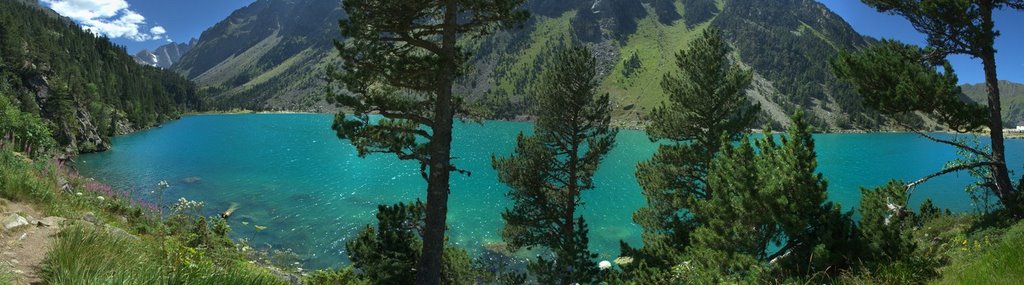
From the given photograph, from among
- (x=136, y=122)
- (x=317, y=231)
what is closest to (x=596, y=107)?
(x=317, y=231)

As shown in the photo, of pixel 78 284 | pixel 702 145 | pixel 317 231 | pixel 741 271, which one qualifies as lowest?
pixel 317 231

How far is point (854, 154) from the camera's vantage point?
94188 mm

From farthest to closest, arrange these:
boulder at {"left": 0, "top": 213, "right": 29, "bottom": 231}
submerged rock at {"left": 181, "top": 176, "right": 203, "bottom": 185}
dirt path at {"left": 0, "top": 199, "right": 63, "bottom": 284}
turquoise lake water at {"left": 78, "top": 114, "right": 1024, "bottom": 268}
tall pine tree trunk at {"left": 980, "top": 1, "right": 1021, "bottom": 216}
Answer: submerged rock at {"left": 181, "top": 176, "right": 203, "bottom": 185} < turquoise lake water at {"left": 78, "top": 114, "right": 1024, "bottom": 268} < tall pine tree trunk at {"left": 980, "top": 1, "right": 1021, "bottom": 216} < boulder at {"left": 0, "top": 213, "right": 29, "bottom": 231} < dirt path at {"left": 0, "top": 199, "right": 63, "bottom": 284}

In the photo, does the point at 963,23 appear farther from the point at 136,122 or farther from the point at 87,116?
the point at 136,122

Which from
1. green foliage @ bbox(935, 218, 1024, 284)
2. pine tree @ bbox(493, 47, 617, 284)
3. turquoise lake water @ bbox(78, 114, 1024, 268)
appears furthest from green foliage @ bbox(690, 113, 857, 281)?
turquoise lake water @ bbox(78, 114, 1024, 268)

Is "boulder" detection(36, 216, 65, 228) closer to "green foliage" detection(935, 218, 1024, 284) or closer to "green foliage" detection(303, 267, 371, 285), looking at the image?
"green foliage" detection(303, 267, 371, 285)

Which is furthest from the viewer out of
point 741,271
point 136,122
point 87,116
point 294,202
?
point 136,122

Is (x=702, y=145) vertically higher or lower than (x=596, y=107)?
lower

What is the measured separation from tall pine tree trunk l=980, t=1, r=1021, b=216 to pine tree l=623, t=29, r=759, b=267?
795cm

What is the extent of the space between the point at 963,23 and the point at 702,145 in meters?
9.90

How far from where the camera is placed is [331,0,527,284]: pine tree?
1176cm

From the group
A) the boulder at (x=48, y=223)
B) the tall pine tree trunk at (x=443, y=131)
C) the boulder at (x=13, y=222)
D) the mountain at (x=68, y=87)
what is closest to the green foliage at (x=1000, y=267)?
the tall pine tree trunk at (x=443, y=131)

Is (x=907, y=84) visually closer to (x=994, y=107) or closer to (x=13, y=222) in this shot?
(x=994, y=107)

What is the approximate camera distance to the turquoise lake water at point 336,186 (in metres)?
35.1
